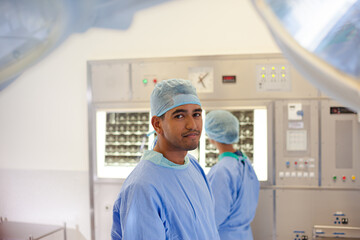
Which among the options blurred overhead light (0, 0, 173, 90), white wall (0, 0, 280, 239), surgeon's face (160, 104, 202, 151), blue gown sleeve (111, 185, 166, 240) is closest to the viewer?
blue gown sleeve (111, 185, 166, 240)

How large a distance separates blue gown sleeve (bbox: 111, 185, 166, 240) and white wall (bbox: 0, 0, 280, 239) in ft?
6.36

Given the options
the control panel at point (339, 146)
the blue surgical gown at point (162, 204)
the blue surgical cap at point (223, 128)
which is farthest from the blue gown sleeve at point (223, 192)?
the control panel at point (339, 146)

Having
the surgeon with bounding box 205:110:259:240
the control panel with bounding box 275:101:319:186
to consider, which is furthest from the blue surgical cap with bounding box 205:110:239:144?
the control panel with bounding box 275:101:319:186

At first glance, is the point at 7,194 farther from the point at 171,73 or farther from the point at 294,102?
the point at 294,102

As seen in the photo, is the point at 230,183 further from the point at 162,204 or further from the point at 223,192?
the point at 162,204

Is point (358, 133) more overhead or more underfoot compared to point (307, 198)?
more overhead

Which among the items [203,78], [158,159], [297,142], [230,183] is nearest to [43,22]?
[203,78]

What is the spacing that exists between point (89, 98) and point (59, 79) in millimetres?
447

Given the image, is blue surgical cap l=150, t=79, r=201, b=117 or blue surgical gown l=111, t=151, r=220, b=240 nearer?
blue surgical gown l=111, t=151, r=220, b=240

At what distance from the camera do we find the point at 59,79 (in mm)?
3004

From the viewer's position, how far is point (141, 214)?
1083 mm

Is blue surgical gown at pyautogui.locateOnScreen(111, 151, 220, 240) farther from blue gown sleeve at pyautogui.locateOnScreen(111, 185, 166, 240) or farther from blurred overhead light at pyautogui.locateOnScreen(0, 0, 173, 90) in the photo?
blurred overhead light at pyautogui.locateOnScreen(0, 0, 173, 90)

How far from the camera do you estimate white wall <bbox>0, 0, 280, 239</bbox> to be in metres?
2.79

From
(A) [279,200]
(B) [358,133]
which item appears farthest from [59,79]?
(B) [358,133]
